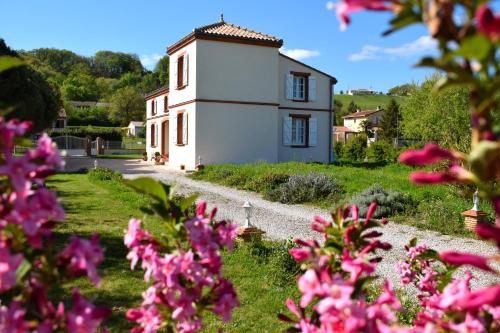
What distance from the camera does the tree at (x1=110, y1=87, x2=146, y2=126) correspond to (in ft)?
226

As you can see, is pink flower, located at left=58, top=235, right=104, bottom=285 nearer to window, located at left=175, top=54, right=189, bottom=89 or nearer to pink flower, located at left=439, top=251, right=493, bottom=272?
pink flower, located at left=439, top=251, right=493, bottom=272

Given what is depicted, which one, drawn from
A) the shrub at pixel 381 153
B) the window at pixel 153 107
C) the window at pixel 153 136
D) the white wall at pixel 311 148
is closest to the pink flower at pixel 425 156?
the white wall at pixel 311 148

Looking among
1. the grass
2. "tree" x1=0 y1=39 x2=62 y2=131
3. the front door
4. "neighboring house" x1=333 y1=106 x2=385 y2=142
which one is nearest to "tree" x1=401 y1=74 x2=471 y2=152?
the front door

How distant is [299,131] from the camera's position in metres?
23.6

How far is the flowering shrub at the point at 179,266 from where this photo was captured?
4.39ft

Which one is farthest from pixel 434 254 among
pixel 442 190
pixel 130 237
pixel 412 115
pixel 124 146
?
pixel 124 146

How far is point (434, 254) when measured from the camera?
166 centimetres

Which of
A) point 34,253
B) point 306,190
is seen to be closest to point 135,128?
point 306,190

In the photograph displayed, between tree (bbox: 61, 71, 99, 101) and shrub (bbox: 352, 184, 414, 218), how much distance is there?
289ft

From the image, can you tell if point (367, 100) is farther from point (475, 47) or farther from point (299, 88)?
point (475, 47)

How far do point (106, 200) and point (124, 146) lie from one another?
3897 centimetres

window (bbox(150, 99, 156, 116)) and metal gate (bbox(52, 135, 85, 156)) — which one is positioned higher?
window (bbox(150, 99, 156, 116))

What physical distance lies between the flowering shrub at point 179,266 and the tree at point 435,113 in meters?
31.5

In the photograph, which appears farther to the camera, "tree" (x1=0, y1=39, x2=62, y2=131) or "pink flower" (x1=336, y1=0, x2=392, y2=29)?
"tree" (x1=0, y1=39, x2=62, y2=131)
